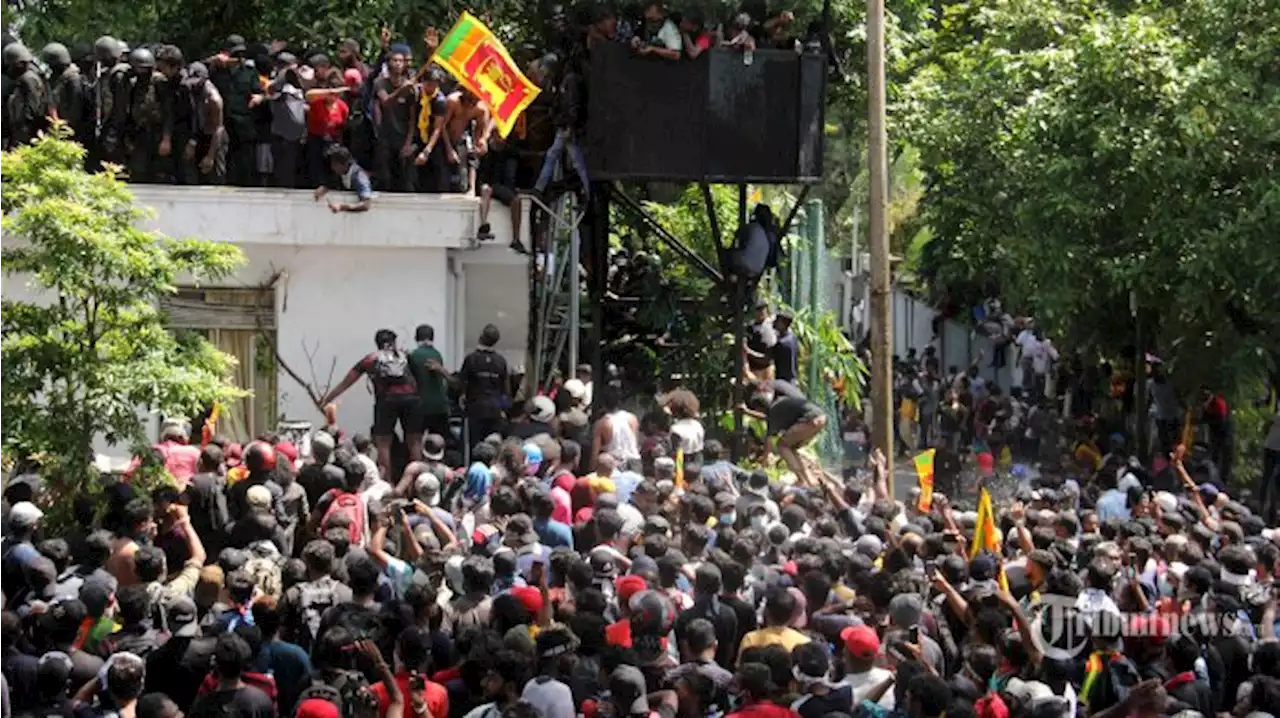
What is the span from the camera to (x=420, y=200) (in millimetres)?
18500

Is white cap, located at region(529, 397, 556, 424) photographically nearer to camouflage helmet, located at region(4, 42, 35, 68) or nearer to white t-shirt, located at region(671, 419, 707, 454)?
white t-shirt, located at region(671, 419, 707, 454)

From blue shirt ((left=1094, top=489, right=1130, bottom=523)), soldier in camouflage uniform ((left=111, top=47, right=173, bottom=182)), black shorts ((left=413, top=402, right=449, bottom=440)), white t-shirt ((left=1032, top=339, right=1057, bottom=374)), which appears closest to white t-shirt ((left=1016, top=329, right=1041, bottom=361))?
white t-shirt ((left=1032, top=339, right=1057, bottom=374))

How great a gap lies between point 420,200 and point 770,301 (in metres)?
5.97

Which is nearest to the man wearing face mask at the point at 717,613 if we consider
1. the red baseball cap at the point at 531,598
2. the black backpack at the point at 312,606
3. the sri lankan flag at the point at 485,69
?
the red baseball cap at the point at 531,598

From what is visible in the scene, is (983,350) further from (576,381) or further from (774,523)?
(774,523)

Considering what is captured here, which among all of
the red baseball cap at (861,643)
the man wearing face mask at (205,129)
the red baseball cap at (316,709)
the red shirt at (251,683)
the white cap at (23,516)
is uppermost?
the man wearing face mask at (205,129)

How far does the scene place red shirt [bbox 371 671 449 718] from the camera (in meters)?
9.65

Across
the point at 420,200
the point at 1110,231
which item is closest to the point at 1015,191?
the point at 1110,231

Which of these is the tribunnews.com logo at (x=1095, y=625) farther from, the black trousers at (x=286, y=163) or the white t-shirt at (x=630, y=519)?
the black trousers at (x=286, y=163)

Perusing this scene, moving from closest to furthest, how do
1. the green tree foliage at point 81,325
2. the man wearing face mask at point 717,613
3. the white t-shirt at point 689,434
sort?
the man wearing face mask at point 717,613 → the green tree foliage at point 81,325 → the white t-shirt at point 689,434

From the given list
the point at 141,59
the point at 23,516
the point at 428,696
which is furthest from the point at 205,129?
the point at 428,696

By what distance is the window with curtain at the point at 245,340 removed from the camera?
61.7 feet

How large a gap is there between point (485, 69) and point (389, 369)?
253 centimetres

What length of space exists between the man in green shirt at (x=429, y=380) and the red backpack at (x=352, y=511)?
4.21 metres
